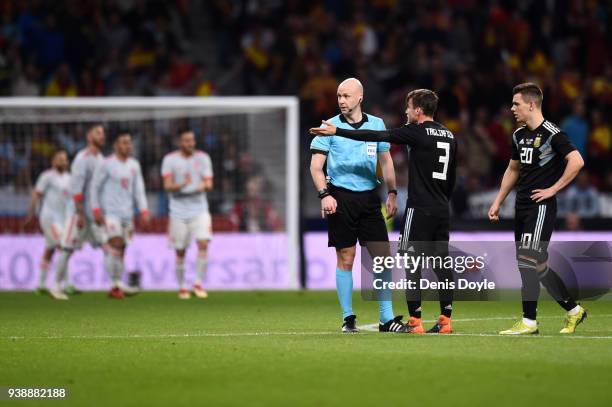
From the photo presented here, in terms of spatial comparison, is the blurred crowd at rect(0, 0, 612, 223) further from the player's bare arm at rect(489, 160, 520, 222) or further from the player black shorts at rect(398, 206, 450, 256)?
the player black shorts at rect(398, 206, 450, 256)

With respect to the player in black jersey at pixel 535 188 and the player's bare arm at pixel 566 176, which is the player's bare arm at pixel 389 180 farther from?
the player's bare arm at pixel 566 176

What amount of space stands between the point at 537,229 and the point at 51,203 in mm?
9609

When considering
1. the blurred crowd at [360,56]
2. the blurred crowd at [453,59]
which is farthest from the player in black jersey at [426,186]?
the blurred crowd at [360,56]

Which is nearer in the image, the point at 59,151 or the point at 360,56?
the point at 59,151

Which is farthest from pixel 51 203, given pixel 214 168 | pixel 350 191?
pixel 350 191

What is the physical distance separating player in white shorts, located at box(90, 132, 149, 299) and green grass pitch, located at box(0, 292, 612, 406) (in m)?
3.76

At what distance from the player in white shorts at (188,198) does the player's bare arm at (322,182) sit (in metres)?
6.60

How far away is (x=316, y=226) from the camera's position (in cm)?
1991

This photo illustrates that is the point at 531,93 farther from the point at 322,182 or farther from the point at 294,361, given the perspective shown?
the point at 294,361

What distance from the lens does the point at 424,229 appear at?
10.8 m

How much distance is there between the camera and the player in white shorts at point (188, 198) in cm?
1759

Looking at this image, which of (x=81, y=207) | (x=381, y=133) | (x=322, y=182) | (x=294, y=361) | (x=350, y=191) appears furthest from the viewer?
(x=81, y=207)

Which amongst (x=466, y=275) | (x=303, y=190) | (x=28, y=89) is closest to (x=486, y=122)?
(x=303, y=190)

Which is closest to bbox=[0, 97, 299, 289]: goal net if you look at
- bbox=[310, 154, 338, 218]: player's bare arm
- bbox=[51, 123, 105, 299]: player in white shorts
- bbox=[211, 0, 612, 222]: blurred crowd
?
bbox=[51, 123, 105, 299]: player in white shorts
